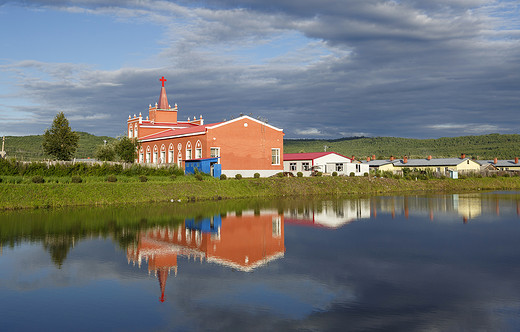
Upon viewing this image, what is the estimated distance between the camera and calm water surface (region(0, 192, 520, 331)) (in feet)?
32.4

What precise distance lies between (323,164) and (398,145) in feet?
391

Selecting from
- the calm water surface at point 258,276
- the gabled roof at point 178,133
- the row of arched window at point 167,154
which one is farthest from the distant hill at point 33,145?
the calm water surface at point 258,276

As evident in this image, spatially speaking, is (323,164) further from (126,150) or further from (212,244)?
(212,244)

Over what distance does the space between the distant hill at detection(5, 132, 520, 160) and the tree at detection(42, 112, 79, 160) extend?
77851 mm

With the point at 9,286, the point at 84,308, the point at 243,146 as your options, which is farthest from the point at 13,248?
the point at 243,146

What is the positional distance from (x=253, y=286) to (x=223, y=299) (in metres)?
1.41

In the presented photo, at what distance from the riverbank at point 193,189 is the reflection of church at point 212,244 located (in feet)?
46.2

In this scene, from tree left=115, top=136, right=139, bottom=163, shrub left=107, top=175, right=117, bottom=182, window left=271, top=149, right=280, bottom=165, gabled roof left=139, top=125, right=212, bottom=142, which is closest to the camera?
shrub left=107, top=175, right=117, bottom=182

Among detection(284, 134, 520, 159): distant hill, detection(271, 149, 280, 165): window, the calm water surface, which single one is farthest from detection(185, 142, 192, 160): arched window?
detection(284, 134, 520, 159): distant hill

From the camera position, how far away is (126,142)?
2488 inches

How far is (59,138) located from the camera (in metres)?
51.6

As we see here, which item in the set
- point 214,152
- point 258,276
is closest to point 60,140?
point 214,152

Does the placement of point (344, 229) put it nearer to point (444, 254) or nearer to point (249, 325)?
point (444, 254)

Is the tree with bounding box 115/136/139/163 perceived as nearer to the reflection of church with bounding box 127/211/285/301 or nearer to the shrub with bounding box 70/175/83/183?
the shrub with bounding box 70/175/83/183
